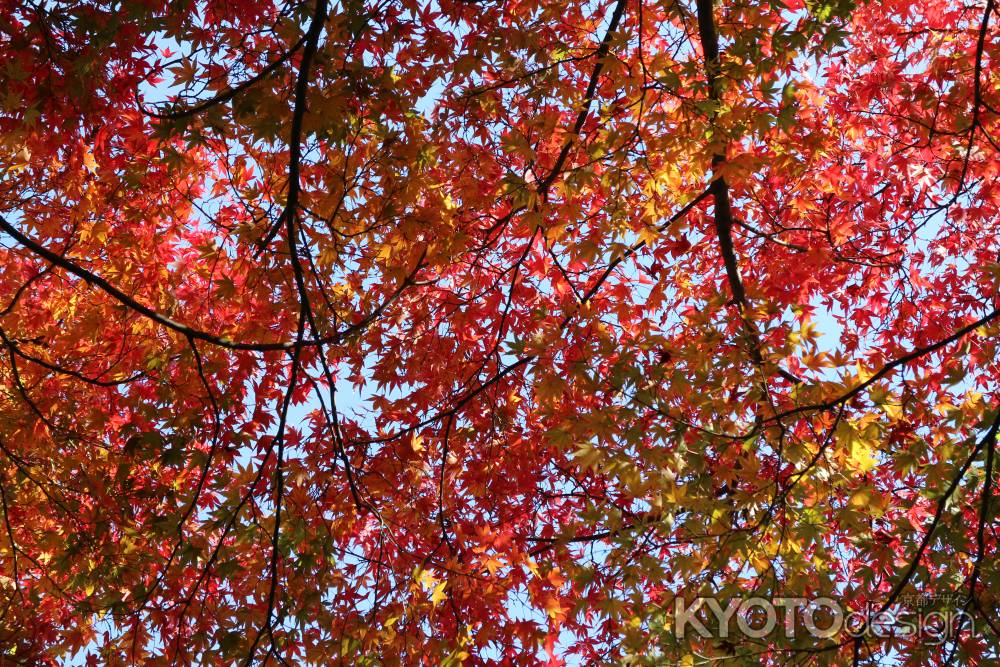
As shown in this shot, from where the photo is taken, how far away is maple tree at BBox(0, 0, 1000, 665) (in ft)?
13.1

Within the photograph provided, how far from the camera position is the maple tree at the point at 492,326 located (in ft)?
13.1

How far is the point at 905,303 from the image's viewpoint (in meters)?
→ 6.26

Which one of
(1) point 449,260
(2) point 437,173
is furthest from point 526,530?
(2) point 437,173

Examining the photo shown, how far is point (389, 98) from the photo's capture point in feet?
16.0

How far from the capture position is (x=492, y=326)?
20.0 ft

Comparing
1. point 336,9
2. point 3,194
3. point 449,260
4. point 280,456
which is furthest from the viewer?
point 3,194

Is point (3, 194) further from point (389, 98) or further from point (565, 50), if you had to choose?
point (565, 50)

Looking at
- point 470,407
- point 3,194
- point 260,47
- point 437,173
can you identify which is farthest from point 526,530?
point 3,194

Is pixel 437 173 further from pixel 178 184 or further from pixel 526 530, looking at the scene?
pixel 526 530

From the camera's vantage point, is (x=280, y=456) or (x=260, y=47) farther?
(x=260, y=47)

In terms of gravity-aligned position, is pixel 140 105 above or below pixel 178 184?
below

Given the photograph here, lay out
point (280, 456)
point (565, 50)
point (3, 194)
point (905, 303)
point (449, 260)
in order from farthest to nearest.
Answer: point (905, 303) < point (3, 194) < point (449, 260) < point (565, 50) < point (280, 456)

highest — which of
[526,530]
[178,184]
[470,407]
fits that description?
[178,184]

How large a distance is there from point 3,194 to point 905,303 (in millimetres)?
6273
